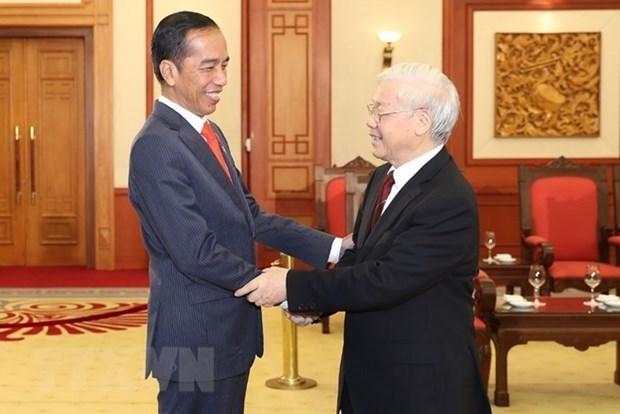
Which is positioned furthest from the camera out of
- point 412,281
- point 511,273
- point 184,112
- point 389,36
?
point 389,36

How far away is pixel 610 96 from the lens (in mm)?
10266

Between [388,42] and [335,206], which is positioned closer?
[335,206]

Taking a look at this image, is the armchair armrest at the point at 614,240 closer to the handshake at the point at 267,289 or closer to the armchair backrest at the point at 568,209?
the armchair backrest at the point at 568,209

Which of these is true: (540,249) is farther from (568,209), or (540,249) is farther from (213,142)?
(213,142)

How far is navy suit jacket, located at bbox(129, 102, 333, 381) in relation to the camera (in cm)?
268

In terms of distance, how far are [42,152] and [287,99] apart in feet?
9.21

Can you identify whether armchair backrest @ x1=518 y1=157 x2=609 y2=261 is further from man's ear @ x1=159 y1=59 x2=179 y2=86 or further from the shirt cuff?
man's ear @ x1=159 y1=59 x2=179 y2=86

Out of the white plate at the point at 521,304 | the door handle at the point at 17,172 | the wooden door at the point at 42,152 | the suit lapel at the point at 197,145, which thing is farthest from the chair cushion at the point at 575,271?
the door handle at the point at 17,172

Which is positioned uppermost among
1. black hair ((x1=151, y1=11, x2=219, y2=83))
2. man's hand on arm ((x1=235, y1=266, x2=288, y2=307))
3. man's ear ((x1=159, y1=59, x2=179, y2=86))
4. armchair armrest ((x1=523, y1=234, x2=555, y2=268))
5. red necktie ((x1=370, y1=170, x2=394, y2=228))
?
black hair ((x1=151, y1=11, x2=219, y2=83))

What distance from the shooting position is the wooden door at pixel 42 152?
10852mm

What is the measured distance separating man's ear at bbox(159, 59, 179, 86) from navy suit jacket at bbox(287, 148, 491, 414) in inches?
26.3

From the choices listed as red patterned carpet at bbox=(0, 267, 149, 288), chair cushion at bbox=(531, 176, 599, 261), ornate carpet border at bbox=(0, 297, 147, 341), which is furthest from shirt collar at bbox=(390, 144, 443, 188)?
red patterned carpet at bbox=(0, 267, 149, 288)

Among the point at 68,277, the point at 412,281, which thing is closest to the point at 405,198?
the point at 412,281

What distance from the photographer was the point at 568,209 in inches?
318
